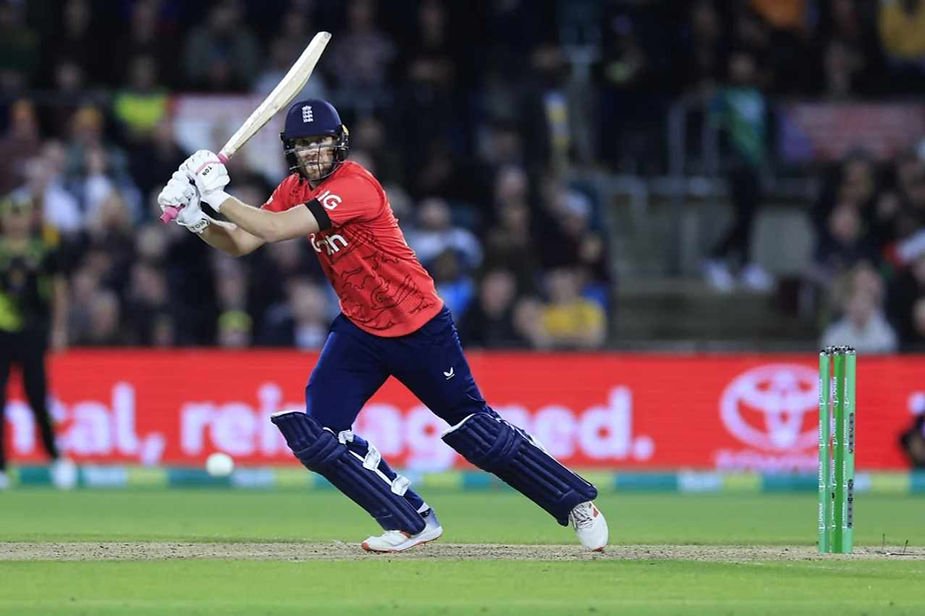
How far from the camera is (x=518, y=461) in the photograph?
8.38 metres

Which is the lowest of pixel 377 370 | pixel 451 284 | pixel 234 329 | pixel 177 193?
pixel 234 329

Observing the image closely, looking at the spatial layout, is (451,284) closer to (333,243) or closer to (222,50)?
(222,50)

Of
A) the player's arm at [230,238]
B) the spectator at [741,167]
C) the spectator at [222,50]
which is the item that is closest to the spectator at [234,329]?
the spectator at [222,50]

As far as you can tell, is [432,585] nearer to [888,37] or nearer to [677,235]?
[677,235]

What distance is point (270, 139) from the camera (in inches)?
659

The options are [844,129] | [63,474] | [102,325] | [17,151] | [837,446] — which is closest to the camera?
[837,446]

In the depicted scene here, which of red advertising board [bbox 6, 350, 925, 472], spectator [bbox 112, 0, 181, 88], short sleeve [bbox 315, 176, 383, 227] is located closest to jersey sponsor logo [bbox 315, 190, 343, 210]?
short sleeve [bbox 315, 176, 383, 227]

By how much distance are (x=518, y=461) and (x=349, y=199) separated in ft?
4.44

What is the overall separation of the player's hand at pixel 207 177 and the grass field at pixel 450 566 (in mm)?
1505

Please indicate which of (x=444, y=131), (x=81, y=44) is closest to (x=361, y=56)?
(x=444, y=131)

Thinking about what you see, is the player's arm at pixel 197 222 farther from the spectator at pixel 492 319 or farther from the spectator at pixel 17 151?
the spectator at pixel 17 151

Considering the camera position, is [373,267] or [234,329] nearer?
[373,267]

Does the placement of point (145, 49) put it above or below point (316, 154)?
above

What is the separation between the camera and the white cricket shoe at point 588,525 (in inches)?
334
